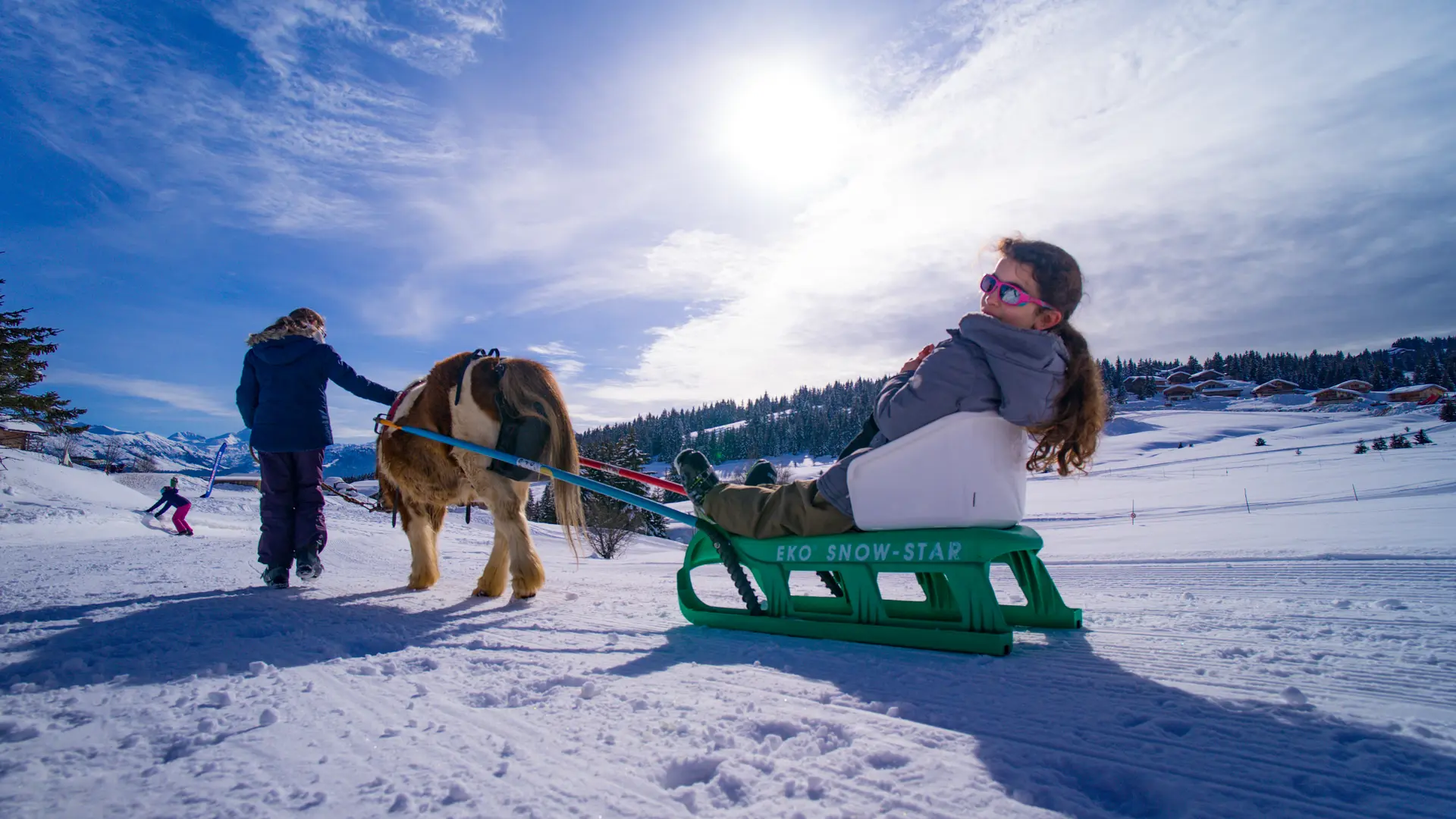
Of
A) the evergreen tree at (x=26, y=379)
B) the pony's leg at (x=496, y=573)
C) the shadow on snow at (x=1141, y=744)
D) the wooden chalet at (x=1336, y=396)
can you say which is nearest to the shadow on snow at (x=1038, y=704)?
the shadow on snow at (x=1141, y=744)

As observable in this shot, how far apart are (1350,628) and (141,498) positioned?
1080 inches

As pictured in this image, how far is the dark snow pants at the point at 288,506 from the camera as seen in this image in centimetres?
408

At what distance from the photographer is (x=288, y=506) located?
4.15 m

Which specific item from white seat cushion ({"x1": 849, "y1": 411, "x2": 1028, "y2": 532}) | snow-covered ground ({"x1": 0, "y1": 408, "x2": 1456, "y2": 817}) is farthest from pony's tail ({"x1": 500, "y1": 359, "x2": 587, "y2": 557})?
white seat cushion ({"x1": 849, "y1": 411, "x2": 1028, "y2": 532})

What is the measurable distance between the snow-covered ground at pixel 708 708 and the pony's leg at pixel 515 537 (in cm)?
41

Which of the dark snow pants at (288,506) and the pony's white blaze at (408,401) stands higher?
the pony's white blaze at (408,401)

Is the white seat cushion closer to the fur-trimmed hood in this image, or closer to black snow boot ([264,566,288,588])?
black snow boot ([264,566,288,588])

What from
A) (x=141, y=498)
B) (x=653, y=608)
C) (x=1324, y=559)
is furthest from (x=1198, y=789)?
(x=141, y=498)

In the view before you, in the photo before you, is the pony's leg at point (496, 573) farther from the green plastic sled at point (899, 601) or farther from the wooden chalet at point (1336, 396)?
the wooden chalet at point (1336, 396)

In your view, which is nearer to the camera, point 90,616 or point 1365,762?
point 1365,762

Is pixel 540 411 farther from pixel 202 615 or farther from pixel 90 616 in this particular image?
pixel 90 616

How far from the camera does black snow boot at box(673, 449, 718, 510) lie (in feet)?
10.1

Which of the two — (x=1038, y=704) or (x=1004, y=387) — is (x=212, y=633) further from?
(x=1004, y=387)

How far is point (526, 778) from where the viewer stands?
118cm
